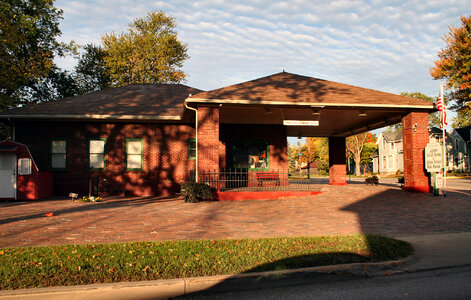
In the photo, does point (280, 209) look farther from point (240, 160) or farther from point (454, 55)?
point (454, 55)

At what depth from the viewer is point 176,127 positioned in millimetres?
18844

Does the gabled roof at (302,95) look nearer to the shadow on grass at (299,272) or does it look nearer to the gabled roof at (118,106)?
the gabled roof at (118,106)

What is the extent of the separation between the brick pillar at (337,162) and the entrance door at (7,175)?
1880cm

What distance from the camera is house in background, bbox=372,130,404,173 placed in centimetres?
6253

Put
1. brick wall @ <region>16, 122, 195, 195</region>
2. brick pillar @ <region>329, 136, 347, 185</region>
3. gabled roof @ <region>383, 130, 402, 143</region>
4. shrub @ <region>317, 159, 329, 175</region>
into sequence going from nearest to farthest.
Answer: brick wall @ <region>16, 122, 195, 195</region>, brick pillar @ <region>329, 136, 347, 185</region>, gabled roof @ <region>383, 130, 402, 143</region>, shrub @ <region>317, 159, 329, 175</region>

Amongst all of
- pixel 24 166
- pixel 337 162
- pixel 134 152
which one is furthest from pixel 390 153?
pixel 24 166

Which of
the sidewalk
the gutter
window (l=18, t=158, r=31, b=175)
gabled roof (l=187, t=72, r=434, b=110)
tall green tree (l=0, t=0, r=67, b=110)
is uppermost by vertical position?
tall green tree (l=0, t=0, r=67, b=110)

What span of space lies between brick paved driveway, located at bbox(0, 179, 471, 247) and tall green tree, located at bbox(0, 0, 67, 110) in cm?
1227

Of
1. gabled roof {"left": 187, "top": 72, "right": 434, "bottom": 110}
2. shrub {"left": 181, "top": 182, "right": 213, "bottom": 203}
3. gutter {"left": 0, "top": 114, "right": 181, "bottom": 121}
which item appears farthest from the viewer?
gutter {"left": 0, "top": 114, "right": 181, "bottom": 121}

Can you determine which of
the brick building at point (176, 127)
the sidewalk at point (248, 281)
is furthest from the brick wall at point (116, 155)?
the sidewalk at point (248, 281)

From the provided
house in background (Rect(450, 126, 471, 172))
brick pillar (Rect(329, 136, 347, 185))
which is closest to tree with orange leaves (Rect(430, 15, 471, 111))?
brick pillar (Rect(329, 136, 347, 185))

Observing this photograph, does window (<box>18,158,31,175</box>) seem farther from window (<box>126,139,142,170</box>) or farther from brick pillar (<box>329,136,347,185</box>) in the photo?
brick pillar (<box>329,136,347,185</box>)

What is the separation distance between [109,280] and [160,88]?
20.4m

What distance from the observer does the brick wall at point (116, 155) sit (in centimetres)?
1823
